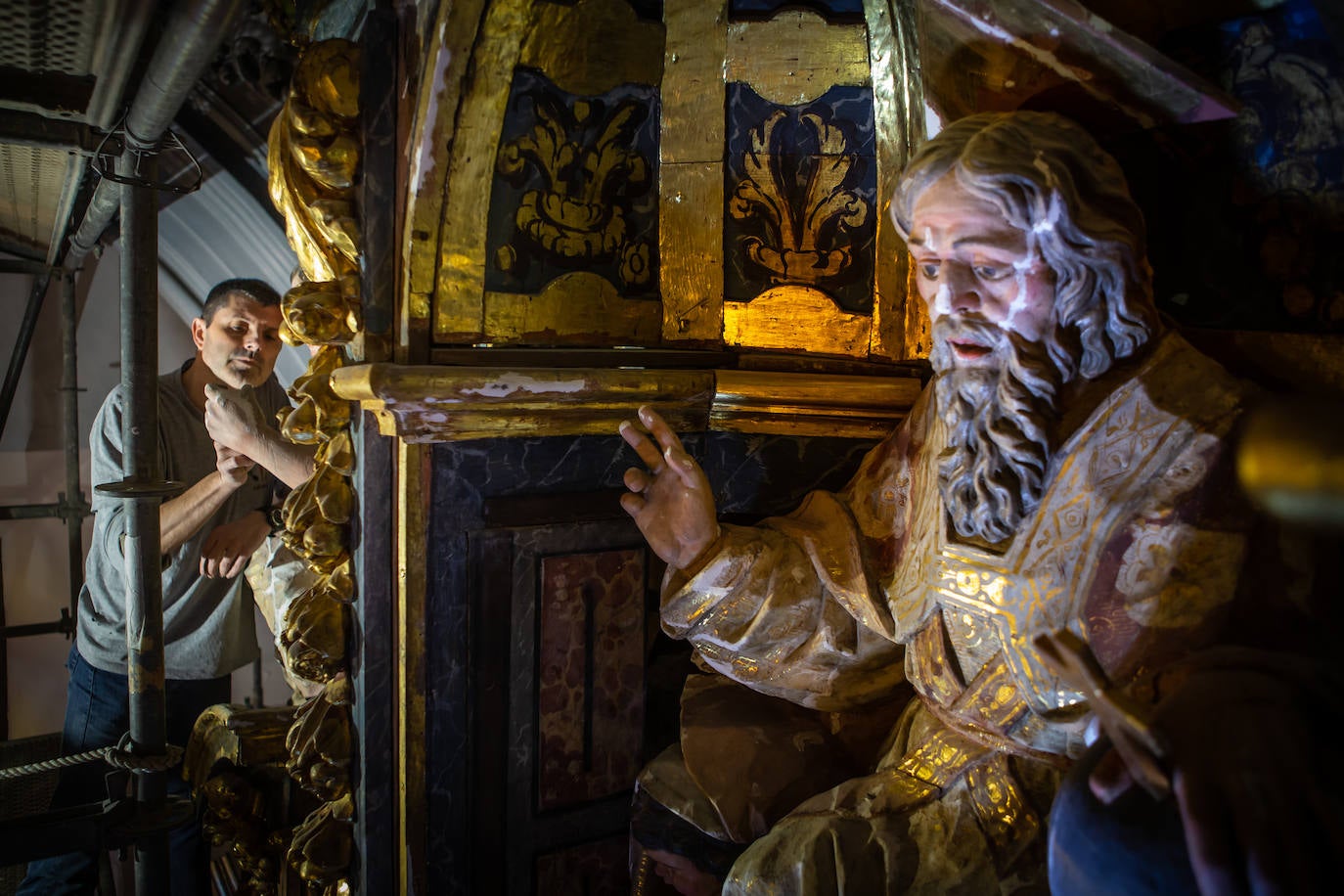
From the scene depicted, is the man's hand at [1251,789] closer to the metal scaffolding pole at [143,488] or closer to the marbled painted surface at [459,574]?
the marbled painted surface at [459,574]

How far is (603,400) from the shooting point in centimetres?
150

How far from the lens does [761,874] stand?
1.11 meters

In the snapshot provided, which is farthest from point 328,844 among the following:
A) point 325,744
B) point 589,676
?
point 589,676

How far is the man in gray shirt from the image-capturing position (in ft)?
7.61

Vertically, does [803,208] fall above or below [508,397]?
above

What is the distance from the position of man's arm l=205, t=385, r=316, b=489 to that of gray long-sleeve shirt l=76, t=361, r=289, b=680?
0.51m

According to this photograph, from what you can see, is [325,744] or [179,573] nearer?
[325,744]

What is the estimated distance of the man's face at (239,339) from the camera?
2.38m

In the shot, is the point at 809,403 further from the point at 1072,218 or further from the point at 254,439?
the point at 254,439

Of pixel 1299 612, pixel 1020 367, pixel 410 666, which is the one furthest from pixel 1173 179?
pixel 410 666

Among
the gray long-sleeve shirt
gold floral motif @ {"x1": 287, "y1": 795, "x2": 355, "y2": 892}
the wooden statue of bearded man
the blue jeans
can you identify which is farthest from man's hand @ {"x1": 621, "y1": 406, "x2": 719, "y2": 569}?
the blue jeans

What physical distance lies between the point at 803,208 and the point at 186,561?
1.92m

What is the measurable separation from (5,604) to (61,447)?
2.23 feet

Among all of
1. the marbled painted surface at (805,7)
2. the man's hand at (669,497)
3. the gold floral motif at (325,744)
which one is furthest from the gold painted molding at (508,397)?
the marbled painted surface at (805,7)
